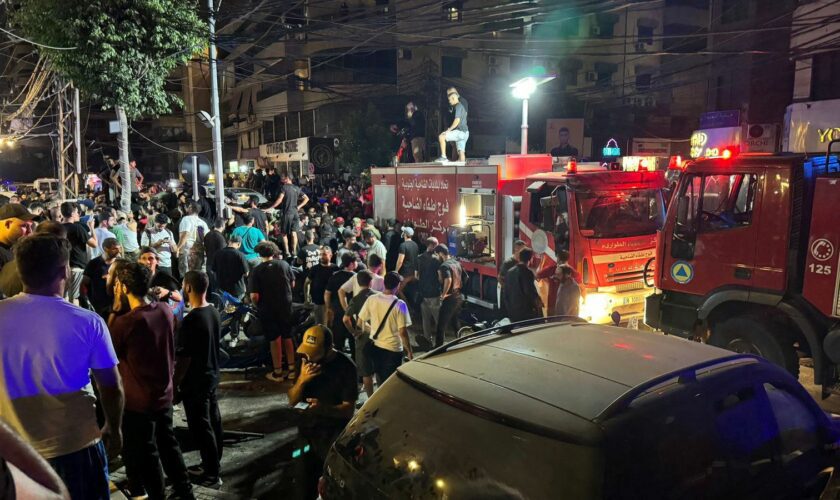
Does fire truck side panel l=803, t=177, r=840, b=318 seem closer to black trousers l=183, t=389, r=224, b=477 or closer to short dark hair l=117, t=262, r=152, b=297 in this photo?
black trousers l=183, t=389, r=224, b=477

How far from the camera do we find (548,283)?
28.1 feet

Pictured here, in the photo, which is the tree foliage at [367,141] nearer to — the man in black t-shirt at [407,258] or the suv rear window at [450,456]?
the man in black t-shirt at [407,258]

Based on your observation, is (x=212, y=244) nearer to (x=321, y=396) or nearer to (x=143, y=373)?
(x=143, y=373)

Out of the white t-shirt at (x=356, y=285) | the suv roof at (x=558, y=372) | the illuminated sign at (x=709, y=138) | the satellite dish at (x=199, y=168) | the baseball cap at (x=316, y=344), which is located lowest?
the white t-shirt at (x=356, y=285)

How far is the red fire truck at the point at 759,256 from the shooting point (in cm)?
566

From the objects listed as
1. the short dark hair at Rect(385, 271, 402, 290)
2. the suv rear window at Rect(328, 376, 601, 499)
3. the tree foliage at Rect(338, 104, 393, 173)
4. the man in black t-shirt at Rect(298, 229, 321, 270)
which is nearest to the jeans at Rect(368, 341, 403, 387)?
the short dark hair at Rect(385, 271, 402, 290)

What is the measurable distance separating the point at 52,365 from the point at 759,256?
6.41 m

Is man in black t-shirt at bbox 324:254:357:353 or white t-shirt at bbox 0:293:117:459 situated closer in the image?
white t-shirt at bbox 0:293:117:459

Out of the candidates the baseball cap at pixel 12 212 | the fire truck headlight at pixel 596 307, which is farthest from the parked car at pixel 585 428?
the baseball cap at pixel 12 212

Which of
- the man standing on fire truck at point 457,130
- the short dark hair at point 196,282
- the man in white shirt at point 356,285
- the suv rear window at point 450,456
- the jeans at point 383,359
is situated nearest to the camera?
the suv rear window at point 450,456

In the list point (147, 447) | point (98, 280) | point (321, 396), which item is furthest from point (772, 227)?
point (98, 280)

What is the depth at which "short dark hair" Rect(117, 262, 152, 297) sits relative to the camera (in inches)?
165

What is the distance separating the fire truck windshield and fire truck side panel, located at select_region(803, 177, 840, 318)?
2971 millimetres

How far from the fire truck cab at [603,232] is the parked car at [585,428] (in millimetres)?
4985
